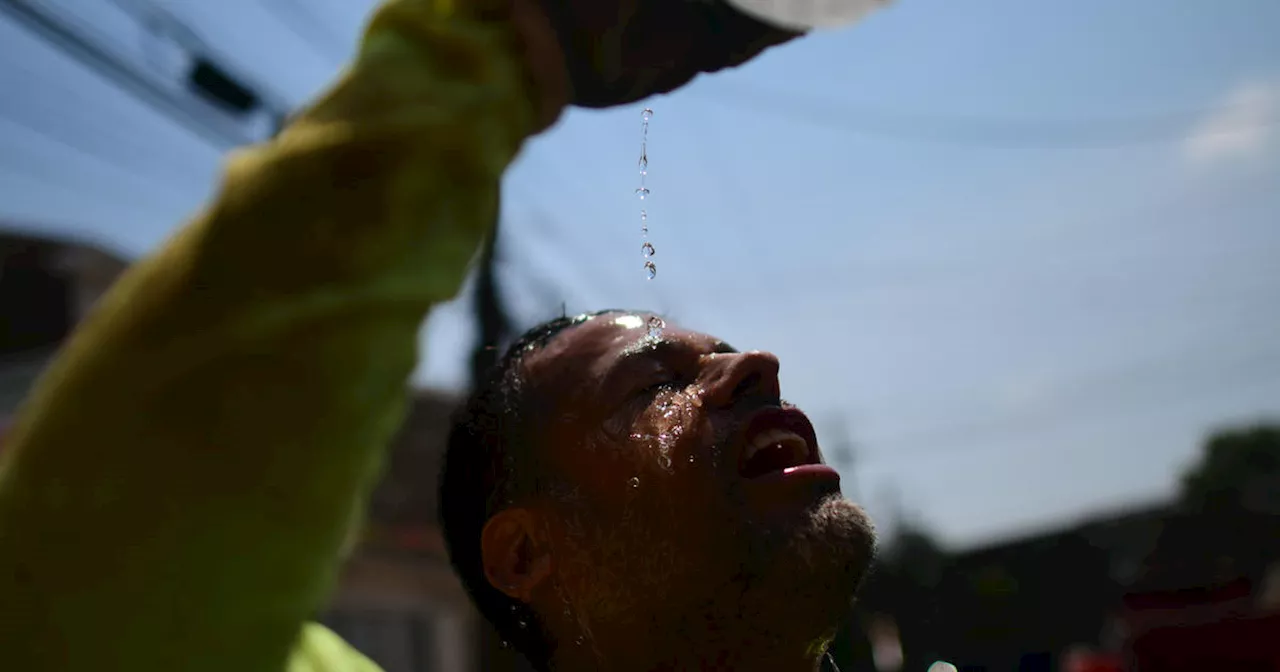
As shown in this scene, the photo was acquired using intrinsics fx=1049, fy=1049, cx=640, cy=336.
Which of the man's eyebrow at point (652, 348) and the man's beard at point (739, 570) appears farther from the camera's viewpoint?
the man's eyebrow at point (652, 348)

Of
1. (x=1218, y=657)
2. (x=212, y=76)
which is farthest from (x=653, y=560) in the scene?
(x=1218, y=657)

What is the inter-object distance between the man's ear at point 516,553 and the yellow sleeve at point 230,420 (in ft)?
3.56

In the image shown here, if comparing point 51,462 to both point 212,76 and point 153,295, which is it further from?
point 212,76

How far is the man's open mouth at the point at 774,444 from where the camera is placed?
6.16 ft

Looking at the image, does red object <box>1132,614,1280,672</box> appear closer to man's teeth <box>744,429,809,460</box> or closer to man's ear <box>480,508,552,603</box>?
man's teeth <box>744,429,809,460</box>

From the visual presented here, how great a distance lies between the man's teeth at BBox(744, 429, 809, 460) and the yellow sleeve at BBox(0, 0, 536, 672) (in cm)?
104

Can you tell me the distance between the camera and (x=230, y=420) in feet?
2.85

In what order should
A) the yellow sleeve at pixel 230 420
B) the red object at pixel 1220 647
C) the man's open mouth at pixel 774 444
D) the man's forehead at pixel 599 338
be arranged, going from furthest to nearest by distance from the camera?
the red object at pixel 1220 647
the man's forehead at pixel 599 338
the man's open mouth at pixel 774 444
the yellow sleeve at pixel 230 420

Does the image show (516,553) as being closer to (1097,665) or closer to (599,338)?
(599,338)

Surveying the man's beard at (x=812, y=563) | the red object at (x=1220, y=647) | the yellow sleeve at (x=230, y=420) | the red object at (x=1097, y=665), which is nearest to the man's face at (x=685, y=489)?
the man's beard at (x=812, y=563)

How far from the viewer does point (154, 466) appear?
863 mm

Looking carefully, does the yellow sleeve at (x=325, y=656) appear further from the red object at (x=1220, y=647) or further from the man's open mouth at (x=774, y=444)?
the red object at (x=1220, y=647)

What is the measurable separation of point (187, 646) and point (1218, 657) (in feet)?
31.1

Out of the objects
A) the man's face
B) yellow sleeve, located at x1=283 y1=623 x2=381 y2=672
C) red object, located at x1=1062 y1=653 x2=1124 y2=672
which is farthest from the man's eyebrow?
red object, located at x1=1062 y1=653 x2=1124 y2=672
